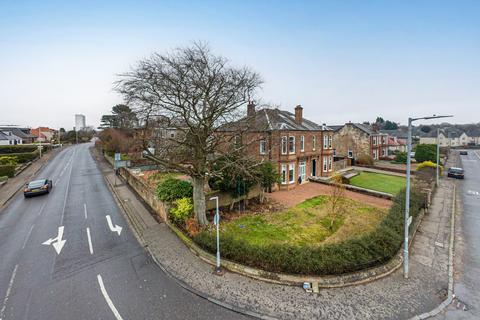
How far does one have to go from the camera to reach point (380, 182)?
2667 cm

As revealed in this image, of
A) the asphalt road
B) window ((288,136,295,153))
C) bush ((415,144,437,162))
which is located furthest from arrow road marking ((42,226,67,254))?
bush ((415,144,437,162))

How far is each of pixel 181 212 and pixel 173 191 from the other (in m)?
2.11

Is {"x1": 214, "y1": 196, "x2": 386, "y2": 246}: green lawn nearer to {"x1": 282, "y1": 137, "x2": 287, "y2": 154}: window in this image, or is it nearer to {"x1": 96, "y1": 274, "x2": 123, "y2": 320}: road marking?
{"x1": 96, "y1": 274, "x2": 123, "y2": 320}: road marking

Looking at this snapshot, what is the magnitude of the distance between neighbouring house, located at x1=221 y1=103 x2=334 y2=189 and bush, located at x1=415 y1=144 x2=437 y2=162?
2682cm

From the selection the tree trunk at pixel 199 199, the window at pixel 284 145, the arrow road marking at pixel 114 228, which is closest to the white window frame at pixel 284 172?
the window at pixel 284 145

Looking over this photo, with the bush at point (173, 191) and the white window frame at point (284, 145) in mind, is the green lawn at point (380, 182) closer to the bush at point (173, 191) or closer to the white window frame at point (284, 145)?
the white window frame at point (284, 145)

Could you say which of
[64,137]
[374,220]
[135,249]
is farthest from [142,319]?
[64,137]

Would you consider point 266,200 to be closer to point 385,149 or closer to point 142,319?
point 142,319

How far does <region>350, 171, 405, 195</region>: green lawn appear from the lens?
77.7 ft

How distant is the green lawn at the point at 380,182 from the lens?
23.7 m

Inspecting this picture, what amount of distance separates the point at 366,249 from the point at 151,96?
12576 mm

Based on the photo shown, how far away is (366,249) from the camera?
9406 mm

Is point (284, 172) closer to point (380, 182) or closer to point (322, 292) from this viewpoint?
point (380, 182)

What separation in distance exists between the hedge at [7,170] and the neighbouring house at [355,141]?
170 feet
